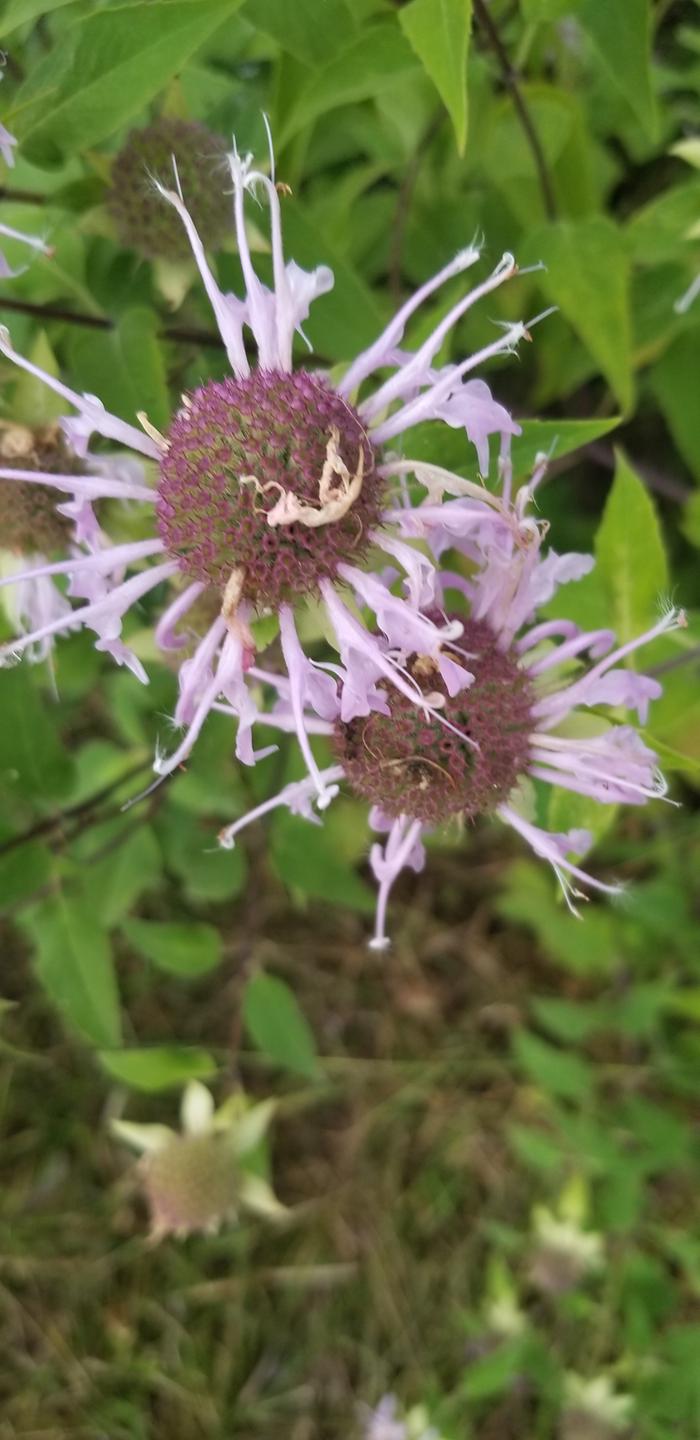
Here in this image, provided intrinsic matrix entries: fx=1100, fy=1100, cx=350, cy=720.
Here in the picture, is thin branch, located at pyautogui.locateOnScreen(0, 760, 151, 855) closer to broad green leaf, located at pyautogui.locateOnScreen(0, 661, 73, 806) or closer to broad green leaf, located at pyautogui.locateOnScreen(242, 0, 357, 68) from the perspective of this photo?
broad green leaf, located at pyautogui.locateOnScreen(0, 661, 73, 806)

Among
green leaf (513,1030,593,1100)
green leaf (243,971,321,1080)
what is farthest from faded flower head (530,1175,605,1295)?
green leaf (243,971,321,1080)

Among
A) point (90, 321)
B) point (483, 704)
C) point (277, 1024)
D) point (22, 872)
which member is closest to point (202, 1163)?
point (277, 1024)

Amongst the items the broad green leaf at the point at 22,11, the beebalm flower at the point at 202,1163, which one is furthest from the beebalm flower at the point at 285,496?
the beebalm flower at the point at 202,1163

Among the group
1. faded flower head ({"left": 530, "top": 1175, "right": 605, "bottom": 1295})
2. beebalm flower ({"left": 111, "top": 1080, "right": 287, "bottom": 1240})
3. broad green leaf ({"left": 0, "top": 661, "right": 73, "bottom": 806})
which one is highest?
broad green leaf ({"left": 0, "top": 661, "right": 73, "bottom": 806})

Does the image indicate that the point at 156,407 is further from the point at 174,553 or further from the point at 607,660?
the point at 607,660

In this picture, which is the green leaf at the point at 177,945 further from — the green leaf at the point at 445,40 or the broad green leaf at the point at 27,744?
the green leaf at the point at 445,40

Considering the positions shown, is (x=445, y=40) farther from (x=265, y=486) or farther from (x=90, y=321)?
(x=90, y=321)

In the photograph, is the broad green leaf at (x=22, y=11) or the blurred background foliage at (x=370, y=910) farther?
the blurred background foliage at (x=370, y=910)

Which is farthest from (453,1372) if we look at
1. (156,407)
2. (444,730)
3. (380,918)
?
(156,407)
